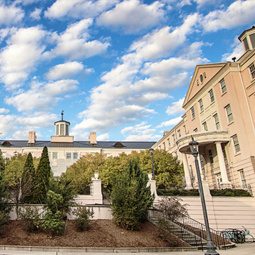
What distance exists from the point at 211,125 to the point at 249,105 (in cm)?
569

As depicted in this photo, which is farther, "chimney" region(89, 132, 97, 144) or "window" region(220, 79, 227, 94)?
"chimney" region(89, 132, 97, 144)

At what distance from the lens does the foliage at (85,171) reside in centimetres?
3556

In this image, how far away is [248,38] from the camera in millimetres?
29188

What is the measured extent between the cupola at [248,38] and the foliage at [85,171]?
79.4 feet

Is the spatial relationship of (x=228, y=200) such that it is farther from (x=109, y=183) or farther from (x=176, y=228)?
(x=109, y=183)

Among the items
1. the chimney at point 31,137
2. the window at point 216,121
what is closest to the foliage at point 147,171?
the window at point 216,121

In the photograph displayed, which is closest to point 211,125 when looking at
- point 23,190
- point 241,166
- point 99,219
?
point 241,166

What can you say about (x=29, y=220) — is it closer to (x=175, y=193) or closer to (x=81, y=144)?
(x=175, y=193)

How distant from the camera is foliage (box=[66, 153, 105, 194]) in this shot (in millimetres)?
35562

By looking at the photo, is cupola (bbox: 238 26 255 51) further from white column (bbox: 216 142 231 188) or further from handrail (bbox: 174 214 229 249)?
handrail (bbox: 174 214 229 249)

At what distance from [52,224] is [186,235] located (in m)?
8.02

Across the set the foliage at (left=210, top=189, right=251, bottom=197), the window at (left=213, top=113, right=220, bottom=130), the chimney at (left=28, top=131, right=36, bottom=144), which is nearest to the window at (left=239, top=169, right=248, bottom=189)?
the foliage at (left=210, top=189, right=251, bottom=197)

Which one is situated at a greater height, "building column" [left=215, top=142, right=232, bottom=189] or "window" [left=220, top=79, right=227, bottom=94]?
"window" [left=220, top=79, right=227, bottom=94]

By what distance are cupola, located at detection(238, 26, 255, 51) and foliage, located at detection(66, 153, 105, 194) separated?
24204 millimetres
